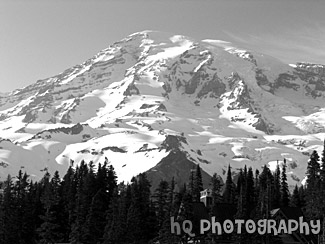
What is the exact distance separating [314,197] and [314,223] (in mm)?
17917

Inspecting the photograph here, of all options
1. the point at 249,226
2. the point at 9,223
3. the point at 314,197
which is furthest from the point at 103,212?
the point at 314,197

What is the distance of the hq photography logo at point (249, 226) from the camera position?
108 meters

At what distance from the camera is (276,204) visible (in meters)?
169

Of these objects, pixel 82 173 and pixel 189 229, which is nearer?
pixel 189 229

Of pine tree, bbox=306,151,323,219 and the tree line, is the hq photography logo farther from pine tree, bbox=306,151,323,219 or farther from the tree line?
pine tree, bbox=306,151,323,219

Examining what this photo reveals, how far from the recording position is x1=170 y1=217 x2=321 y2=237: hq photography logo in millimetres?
108438

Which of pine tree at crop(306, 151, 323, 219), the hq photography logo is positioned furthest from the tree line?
the hq photography logo

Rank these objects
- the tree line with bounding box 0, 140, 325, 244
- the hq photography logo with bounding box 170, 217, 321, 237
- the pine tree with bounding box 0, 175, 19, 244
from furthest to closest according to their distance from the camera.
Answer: the pine tree with bounding box 0, 175, 19, 244
the tree line with bounding box 0, 140, 325, 244
the hq photography logo with bounding box 170, 217, 321, 237

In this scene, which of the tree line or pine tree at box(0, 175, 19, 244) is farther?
pine tree at box(0, 175, 19, 244)

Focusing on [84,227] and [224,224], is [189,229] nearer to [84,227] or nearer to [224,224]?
[224,224]

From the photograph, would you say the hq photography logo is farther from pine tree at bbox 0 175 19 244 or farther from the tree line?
pine tree at bbox 0 175 19 244

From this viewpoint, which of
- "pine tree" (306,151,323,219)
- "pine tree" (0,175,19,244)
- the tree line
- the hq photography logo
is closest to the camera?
the hq photography logo

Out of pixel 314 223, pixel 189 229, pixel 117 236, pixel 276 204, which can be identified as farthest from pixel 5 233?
pixel 276 204

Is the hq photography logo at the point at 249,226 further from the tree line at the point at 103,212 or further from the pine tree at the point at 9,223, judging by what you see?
the pine tree at the point at 9,223
